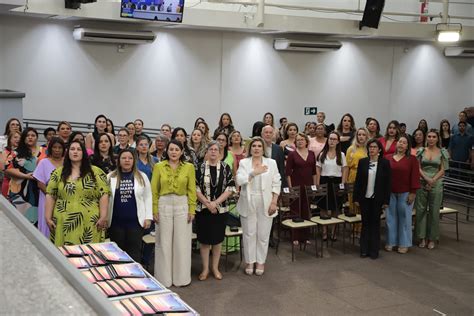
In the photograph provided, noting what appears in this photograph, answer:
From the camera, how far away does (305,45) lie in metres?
13.2

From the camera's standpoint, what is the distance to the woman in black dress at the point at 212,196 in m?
6.65

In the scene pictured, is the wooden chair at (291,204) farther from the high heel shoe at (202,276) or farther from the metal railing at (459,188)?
the metal railing at (459,188)

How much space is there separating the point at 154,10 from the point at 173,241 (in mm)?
5332

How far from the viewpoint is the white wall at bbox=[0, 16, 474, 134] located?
11047mm

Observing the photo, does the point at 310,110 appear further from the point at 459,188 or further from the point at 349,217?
the point at 349,217

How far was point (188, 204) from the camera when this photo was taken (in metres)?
6.43

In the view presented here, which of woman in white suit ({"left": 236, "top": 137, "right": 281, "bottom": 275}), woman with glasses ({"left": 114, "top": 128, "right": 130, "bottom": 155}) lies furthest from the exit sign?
woman in white suit ({"left": 236, "top": 137, "right": 281, "bottom": 275})

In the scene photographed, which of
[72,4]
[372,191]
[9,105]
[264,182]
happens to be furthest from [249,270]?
[72,4]

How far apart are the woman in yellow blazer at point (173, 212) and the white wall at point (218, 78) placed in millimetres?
5555

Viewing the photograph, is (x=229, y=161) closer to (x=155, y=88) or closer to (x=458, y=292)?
(x=458, y=292)

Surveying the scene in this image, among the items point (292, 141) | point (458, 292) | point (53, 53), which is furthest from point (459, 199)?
point (53, 53)

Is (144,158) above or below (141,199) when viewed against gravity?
above

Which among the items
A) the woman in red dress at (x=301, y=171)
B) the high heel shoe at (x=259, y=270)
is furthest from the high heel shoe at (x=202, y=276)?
the woman in red dress at (x=301, y=171)

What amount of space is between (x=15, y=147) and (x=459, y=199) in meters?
9.06
